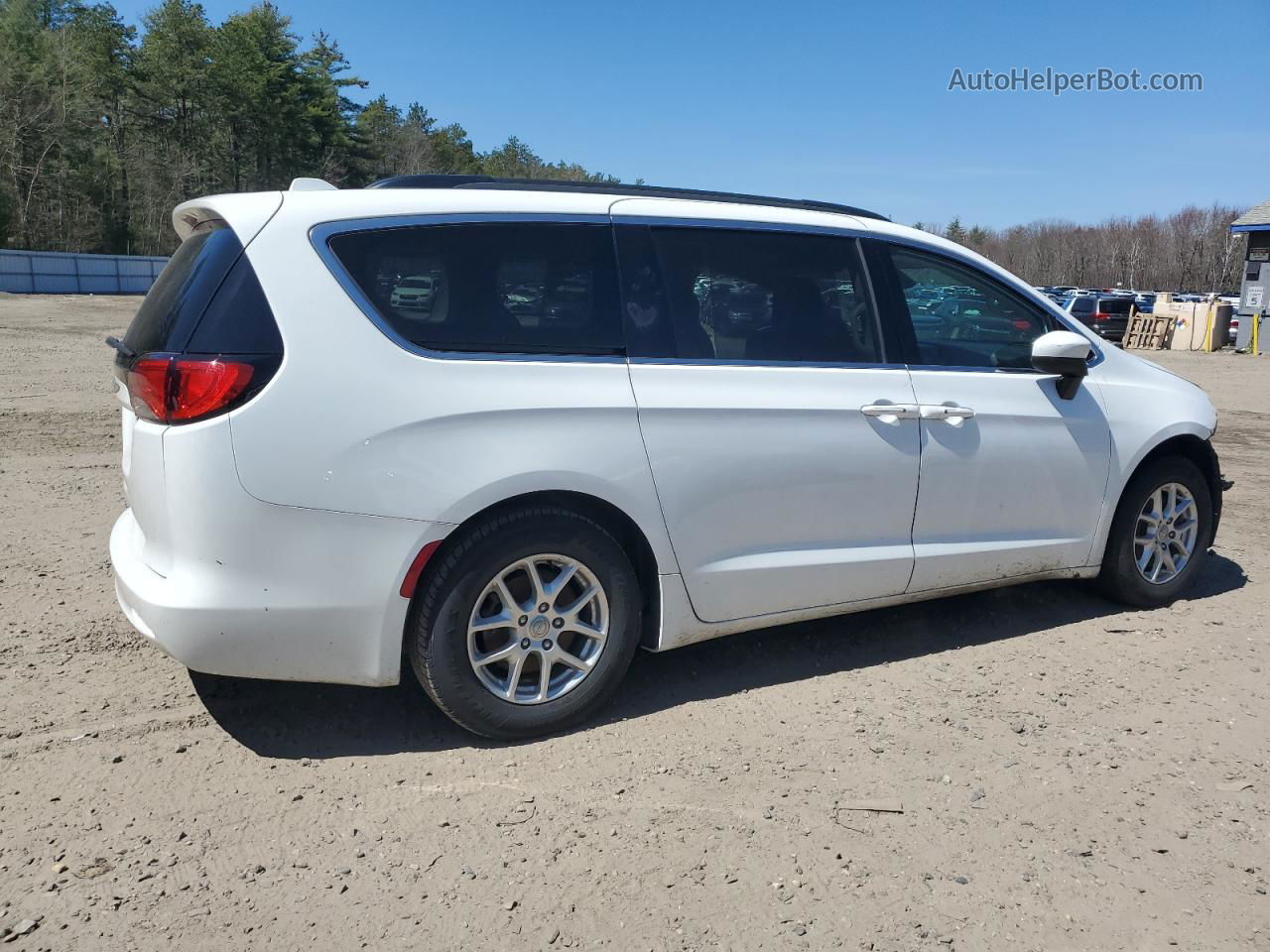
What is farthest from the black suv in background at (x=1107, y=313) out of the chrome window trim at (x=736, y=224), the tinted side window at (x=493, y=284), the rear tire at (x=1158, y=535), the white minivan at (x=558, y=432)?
the tinted side window at (x=493, y=284)

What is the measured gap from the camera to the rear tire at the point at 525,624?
3342 millimetres

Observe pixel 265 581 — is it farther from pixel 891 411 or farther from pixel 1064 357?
pixel 1064 357

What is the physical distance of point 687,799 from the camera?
325 cm

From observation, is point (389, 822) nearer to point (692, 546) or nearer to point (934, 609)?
point (692, 546)

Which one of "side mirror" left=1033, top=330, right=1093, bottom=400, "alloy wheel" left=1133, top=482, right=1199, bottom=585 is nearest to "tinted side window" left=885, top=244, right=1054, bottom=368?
"side mirror" left=1033, top=330, right=1093, bottom=400

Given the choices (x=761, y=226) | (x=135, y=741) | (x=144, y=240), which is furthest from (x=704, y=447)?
(x=144, y=240)

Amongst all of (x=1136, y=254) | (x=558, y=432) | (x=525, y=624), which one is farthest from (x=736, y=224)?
(x=1136, y=254)

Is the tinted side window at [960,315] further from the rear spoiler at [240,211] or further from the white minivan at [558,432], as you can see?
the rear spoiler at [240,211]

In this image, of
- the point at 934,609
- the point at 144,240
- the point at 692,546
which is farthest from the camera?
the point at 144,240

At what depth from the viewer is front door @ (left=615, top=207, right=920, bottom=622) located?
3713 mm

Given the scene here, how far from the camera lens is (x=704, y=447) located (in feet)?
12.2

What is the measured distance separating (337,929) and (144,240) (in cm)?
7149

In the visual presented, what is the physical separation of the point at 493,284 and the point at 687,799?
5.98ft

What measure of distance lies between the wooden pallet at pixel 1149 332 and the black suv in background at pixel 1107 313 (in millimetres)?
440
